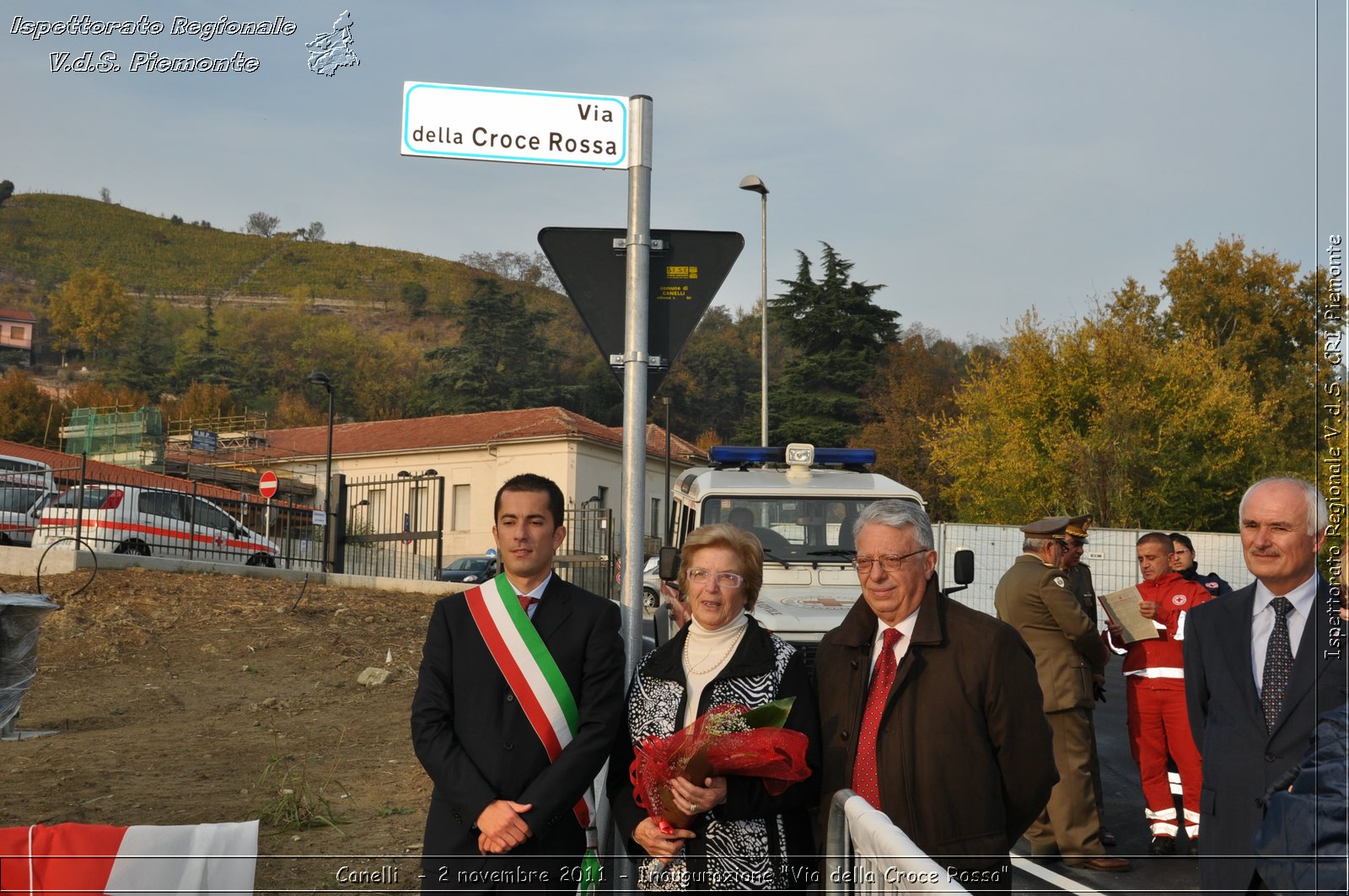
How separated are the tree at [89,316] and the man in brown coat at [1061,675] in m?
127

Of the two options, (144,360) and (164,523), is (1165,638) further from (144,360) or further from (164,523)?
(144,360)

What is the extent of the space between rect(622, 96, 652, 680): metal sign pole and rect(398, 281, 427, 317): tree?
166342 millimetres

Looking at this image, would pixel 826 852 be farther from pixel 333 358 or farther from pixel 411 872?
pixel 333 358

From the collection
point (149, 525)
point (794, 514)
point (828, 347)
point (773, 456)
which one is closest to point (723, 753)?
point (794, 514)

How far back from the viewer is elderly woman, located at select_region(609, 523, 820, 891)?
11.2 feet

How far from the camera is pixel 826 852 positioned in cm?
329

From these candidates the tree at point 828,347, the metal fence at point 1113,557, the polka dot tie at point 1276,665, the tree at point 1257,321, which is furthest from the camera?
the tree at point 828,347

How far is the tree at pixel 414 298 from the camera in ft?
548

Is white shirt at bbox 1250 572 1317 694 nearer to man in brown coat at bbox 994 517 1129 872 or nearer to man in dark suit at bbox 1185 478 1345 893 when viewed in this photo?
man in dark suit at bbox 1185 478 1345 893

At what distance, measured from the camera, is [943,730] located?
344 centimetres

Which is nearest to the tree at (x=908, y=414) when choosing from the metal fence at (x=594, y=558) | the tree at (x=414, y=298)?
the metal fence at (x=594, y=558)

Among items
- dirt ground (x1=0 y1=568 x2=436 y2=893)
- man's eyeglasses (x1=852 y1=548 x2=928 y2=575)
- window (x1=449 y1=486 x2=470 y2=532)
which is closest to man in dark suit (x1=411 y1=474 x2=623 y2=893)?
man's eyeglasses (x1=852 y1=548 x2=928 y2=575)

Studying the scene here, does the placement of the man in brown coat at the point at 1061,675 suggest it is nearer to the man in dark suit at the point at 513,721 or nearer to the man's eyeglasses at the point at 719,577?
the man's eyeglasses at the point at 719,577

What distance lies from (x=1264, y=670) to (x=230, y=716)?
1044 centimetres
